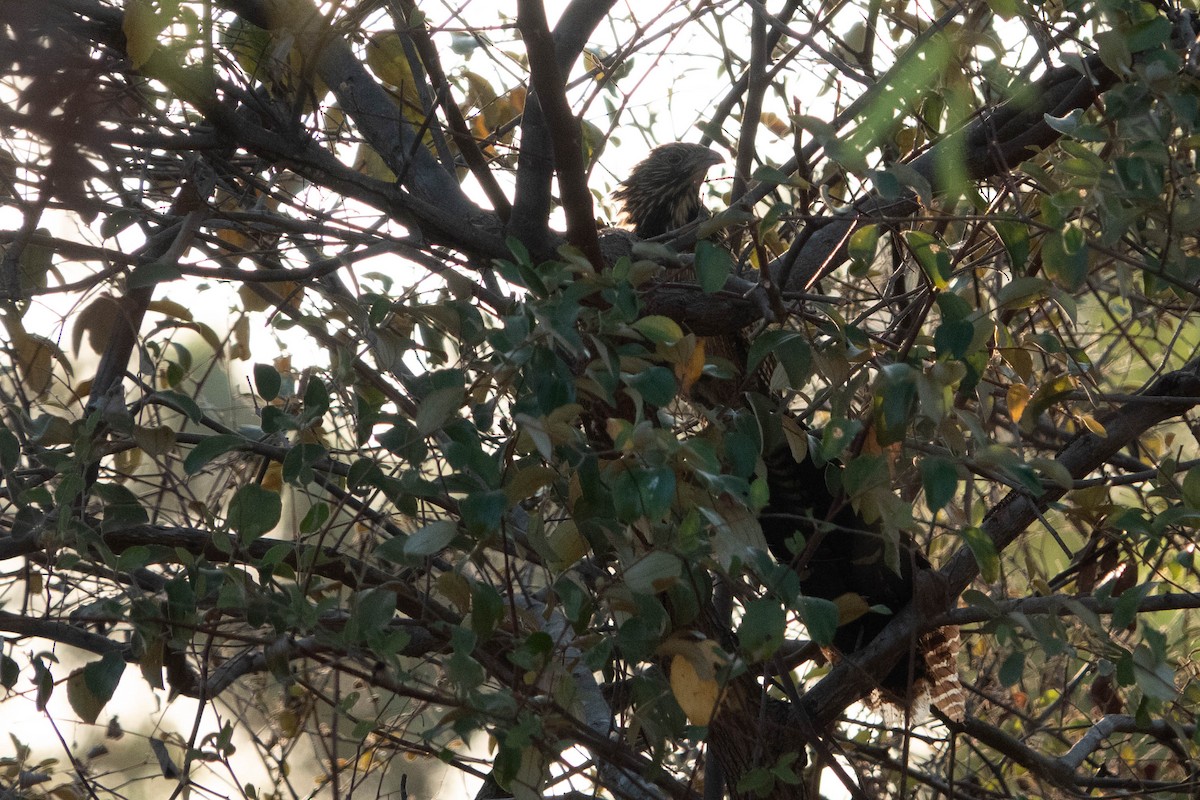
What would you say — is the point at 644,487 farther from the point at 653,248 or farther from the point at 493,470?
the point at 653,248

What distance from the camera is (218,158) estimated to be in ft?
6.91

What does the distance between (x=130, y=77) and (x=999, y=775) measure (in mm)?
2346

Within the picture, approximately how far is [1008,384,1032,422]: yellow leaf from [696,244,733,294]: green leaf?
808mm

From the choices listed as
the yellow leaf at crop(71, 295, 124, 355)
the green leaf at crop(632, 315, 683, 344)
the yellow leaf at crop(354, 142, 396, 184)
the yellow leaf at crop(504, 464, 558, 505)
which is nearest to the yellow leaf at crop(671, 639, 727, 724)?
the yellow leaf at crop(504, 464, 558, 505)

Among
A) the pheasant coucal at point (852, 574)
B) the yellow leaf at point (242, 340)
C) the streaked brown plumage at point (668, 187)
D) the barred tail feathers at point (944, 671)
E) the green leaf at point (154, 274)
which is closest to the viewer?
the green leaf at point (154, 274)

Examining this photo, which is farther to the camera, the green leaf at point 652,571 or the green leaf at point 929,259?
the green leaf at point 929,259

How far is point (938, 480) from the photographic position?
1.28 meters

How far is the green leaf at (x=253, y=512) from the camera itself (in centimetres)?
154

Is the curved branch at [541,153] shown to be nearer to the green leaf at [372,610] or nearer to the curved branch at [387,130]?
the curved branch at [387,130]

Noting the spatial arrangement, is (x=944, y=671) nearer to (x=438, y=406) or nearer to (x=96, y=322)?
(x=438, y=406)

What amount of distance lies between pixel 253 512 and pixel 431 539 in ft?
1.18

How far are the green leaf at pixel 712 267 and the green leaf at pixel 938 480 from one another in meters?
0.35

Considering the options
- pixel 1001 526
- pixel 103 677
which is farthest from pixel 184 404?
pixel 1001 526

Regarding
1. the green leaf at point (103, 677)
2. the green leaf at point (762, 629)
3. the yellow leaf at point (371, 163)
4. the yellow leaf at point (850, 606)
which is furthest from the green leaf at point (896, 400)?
the yellow leaf at point (371, 163)
